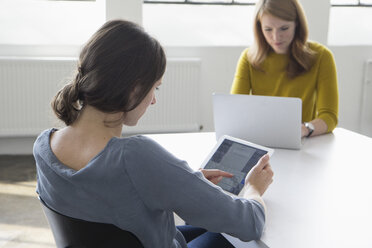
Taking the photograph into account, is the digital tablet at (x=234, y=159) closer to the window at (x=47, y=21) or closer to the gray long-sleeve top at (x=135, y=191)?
the gray long-sleeve top at (x=135, y=191)

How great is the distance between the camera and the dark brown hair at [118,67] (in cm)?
109

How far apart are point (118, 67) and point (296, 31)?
1.63 m

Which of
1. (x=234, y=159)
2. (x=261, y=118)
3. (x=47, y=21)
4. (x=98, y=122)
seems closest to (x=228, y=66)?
(x=47, y=21)

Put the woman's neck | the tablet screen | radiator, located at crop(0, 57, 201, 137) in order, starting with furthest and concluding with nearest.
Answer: radiator, located at crop(0, 57, 201, 137) < the tablet screen < the woman's neck

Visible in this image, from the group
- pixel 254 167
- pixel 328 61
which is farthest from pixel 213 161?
pixel 328 61

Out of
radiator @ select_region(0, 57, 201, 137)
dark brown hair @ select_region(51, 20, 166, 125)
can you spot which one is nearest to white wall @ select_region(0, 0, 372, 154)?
radiator @ select_region(0, 57, 201, 137)

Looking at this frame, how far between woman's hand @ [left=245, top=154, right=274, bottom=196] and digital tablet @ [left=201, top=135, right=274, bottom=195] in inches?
3.6

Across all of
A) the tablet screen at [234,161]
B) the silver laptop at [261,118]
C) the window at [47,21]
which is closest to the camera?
the tablet screen at [234,161]

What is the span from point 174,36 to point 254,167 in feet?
→ 10.1

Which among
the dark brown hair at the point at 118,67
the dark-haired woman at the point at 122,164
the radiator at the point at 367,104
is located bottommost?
the radiator at the point at 367,104

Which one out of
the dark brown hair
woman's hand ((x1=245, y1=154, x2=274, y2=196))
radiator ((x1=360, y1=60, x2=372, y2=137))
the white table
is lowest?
radiator ((x1=360, y1=60, x2=372, y2=137))

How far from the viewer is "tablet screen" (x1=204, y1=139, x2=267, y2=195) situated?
152cm

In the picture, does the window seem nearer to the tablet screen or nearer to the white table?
the white table

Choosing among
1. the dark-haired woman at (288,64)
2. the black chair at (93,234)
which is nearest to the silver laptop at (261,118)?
the dark-haired woman at (288,64)
